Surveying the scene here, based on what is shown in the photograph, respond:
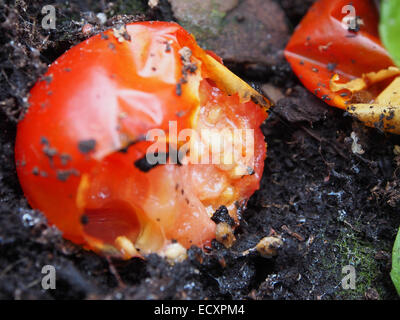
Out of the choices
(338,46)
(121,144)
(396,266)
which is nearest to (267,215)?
(396,266)

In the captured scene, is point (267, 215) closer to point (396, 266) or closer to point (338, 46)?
point (396, 266)

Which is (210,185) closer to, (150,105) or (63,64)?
(150,105)

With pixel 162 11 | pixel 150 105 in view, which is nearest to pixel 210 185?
pixel 150 105

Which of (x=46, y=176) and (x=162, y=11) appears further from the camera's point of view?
(x=162, y=11)

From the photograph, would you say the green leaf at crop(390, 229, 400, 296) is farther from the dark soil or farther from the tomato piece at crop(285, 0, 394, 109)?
the tomato piece at crop(285, 0, 394, 109)

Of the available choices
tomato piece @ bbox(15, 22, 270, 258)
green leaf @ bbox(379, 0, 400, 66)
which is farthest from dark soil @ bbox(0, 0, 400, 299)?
green leaf @ bbox(379, 0, 400, 66)
